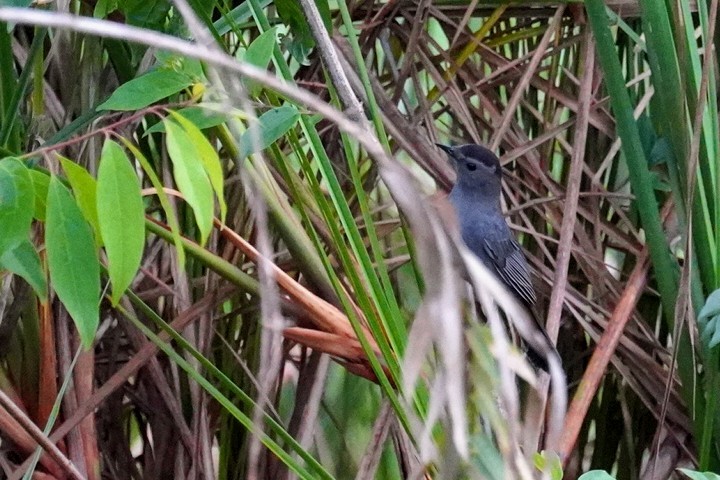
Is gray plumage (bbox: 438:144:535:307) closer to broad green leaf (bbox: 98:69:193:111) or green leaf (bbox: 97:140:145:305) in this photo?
broad green leaf (bbox: 98:69:193:111)

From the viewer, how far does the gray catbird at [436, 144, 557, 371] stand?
1.84m

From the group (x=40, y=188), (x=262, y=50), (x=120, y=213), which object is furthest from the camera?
(x=262, y=50)

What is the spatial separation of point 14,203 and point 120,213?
0.09m

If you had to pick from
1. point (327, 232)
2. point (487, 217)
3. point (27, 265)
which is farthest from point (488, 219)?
point (27, 265)

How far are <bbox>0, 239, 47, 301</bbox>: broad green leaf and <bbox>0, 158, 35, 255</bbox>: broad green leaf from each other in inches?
4.3

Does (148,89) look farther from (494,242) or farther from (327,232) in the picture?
(494,242)

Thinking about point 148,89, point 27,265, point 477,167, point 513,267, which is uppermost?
point 148,89

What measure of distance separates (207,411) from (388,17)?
2.74 ft

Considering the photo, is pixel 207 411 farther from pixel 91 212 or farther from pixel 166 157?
pixel 91 212

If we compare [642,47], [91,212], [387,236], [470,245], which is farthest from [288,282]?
[470,245]

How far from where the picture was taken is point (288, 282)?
129 centimetres

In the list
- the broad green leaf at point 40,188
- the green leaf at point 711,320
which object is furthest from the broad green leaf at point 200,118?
the green leaf at point 711,320

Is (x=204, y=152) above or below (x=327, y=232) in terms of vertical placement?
above

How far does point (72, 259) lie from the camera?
737 mm
